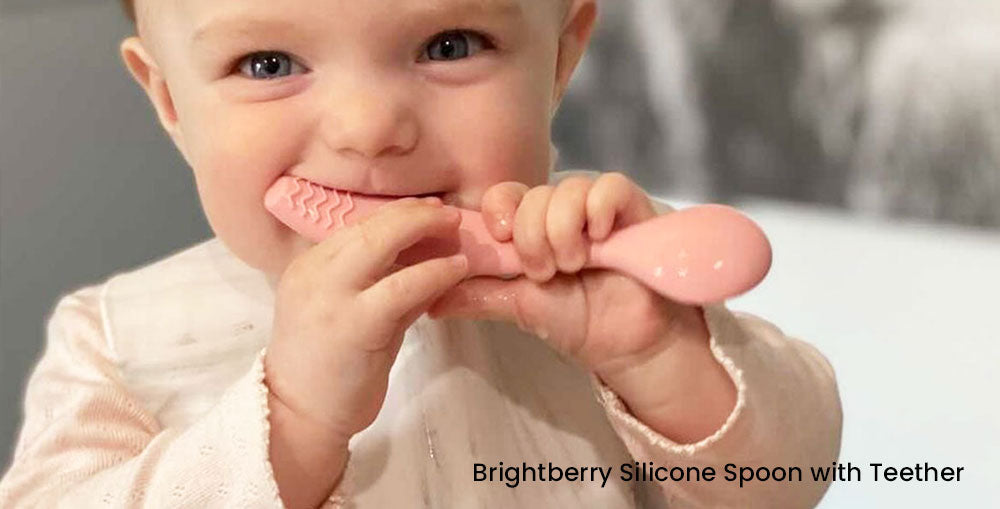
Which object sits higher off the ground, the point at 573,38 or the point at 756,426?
the point at 573,38

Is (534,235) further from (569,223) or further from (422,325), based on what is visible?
(422,325)

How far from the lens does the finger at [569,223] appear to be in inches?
18.2

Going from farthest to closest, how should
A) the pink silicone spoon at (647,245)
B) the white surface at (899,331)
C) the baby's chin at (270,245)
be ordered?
the white surface at (899,331) → the baby's chin at (270,245) → the pink silicone spoon at (647,245)

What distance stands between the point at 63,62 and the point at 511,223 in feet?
2.22

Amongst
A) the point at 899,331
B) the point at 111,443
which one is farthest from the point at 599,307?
the point at 899,331

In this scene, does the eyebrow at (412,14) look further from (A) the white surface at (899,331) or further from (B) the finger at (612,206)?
(A) the white surface at (899,331)

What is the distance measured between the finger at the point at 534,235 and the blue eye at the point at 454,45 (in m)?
0.08

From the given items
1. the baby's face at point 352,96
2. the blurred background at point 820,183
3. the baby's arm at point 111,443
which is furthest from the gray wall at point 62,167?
the baby's face at point 352,96

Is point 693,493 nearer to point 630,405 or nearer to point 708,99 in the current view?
point 630,405

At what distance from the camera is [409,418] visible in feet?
1.96

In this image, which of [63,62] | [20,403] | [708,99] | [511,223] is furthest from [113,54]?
[511,223]

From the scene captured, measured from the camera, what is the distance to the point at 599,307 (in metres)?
0.50

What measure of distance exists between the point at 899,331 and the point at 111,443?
72 cm

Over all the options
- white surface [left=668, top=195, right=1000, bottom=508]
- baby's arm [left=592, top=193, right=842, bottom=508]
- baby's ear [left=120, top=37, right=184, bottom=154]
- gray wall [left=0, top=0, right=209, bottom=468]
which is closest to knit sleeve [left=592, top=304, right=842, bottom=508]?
baby's arm [left=592, top=193, right=842, bottom=508]
